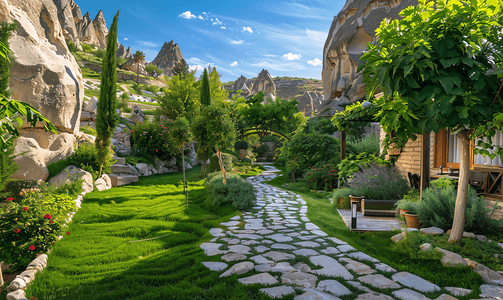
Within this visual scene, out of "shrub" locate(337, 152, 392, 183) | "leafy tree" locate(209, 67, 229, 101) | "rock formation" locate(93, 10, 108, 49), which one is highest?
"rock formation" locate(93, 10, 108, 49)

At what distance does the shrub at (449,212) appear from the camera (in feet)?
13.1

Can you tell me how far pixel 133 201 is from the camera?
281 inches

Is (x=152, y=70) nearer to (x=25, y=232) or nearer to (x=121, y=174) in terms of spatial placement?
(x=121, y=174)

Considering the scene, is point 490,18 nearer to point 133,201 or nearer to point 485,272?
point 485,272

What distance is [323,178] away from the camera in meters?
9.70

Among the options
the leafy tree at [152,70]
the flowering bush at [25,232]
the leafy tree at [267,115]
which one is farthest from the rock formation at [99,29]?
the flowering bush at [25,232]

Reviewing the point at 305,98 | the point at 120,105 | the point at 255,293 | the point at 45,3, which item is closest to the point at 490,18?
the point at 255,293

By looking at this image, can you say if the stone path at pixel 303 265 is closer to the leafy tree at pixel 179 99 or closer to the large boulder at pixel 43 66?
the large boulder at pixel 43 66

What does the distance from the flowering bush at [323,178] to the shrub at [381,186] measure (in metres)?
2.63

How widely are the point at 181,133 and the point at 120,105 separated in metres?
13.7

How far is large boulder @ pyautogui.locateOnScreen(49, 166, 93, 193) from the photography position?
7474 millimetres

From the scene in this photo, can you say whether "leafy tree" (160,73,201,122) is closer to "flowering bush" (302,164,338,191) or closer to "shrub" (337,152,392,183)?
"flowering bush" (302,164,338,191)

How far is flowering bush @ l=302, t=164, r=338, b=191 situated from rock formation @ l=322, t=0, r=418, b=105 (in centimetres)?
1469

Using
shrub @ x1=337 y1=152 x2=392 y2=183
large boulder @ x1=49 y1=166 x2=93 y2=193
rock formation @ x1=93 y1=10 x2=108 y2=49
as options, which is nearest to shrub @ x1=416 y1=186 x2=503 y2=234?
shrub @ x1=337 y1=152 x2=392 y2=183
